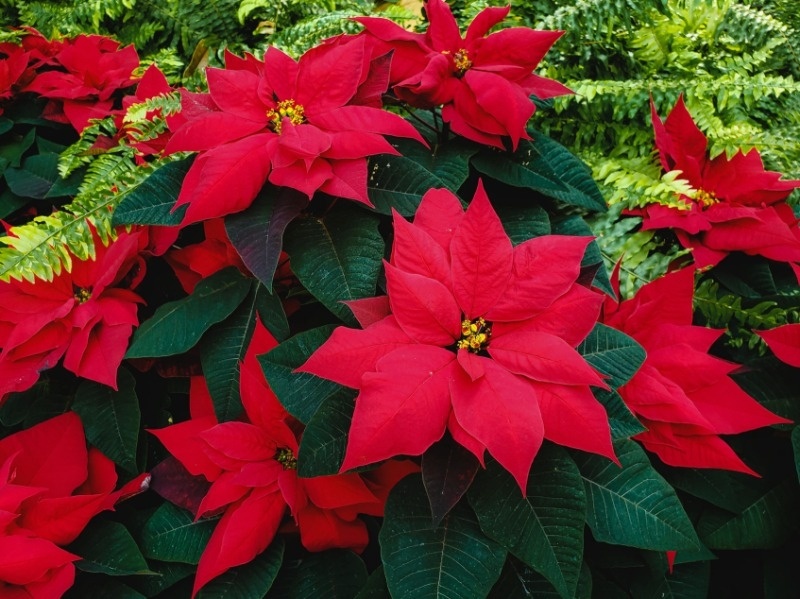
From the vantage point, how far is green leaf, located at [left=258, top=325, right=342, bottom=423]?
0.67 metres

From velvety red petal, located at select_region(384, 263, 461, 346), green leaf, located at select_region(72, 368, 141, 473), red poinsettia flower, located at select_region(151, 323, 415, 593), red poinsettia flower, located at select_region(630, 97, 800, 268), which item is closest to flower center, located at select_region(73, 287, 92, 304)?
green leaf, located at select_region(72, 368, 141, 473)

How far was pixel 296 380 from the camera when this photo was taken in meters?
0.68

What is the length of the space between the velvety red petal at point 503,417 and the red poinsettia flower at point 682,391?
198 millimetres

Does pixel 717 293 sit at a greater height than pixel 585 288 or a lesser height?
lesser

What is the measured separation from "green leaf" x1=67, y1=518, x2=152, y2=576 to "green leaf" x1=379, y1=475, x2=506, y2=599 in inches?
11.2

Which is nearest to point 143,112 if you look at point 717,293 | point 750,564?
point 717,293

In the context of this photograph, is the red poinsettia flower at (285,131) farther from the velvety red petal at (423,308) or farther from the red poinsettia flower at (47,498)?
the red poinsettia flower at (47,498)

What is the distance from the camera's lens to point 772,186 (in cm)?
92

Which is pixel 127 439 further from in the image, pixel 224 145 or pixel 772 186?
pixel 772 186

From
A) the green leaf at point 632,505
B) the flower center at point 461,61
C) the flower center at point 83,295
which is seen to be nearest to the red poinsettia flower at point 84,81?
the flower center at point 83,295

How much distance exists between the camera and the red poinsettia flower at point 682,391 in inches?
27.4

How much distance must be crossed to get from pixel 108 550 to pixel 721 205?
2.95 ft

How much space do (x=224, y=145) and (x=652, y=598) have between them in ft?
2.31

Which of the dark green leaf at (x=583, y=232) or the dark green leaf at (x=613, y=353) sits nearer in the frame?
the dark green leaf at (x=613, y=353)
